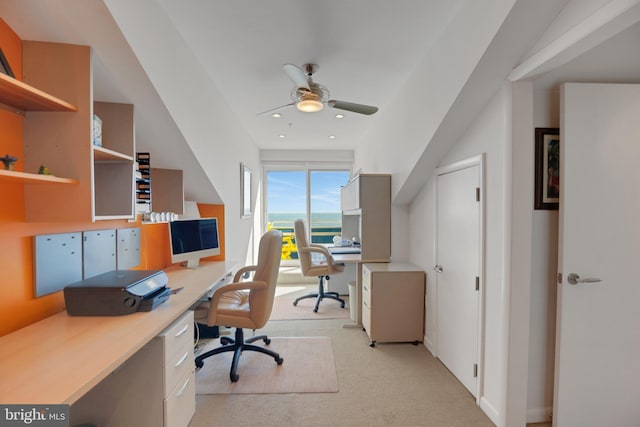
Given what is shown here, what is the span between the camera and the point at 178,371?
1.58 meters

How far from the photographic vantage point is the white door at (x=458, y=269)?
202 centimetres

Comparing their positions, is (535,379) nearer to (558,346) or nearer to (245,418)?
(558,346)

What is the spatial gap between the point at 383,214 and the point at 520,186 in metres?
1.65

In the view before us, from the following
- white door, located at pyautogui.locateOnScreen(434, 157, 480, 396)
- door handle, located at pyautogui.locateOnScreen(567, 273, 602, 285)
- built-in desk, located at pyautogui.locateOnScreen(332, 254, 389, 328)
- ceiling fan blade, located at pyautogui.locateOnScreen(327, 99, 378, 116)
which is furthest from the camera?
built-in desk, located at pyautogui.locateOnScreen(332, 254, 389, 328)

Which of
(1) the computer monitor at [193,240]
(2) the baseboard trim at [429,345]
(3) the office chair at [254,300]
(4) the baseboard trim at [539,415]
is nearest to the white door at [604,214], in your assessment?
(4) the baseboard trim at [539,415]

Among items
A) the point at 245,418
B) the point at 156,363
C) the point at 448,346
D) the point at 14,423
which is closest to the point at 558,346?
the point at 448,346

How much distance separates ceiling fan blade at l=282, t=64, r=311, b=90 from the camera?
6.66 ft

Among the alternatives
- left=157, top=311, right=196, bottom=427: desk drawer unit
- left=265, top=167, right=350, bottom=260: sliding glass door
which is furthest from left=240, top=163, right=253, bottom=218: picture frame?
left=157, top=311, right=196, bottom=427: desk drawer unit

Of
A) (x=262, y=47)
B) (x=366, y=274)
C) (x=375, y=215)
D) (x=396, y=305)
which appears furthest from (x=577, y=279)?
(x=262, y=47)

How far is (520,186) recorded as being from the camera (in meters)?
1.63

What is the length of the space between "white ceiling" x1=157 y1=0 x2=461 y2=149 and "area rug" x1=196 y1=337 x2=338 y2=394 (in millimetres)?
2683

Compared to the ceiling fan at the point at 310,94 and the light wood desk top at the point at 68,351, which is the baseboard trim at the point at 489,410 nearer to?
the light wood desk top at the point at 68,351

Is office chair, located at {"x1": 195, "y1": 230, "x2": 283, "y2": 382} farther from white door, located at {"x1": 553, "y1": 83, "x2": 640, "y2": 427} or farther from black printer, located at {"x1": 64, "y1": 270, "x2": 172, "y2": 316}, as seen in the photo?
white door, located at {"x1": 553, "y1": 83, "x2": 640, "y2": 427}

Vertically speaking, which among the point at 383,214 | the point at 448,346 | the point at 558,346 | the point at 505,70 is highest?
the point at 505,70
